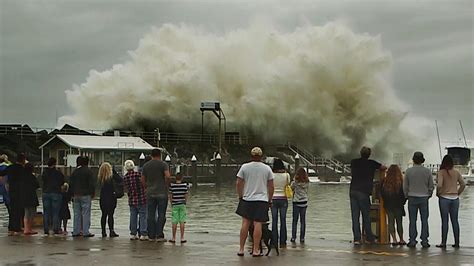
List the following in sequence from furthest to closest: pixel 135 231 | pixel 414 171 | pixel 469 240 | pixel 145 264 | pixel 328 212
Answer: pixel 328 212 < pixel 469 240 < pixel 135 231 < pixel 414 171 < pixel 145 264

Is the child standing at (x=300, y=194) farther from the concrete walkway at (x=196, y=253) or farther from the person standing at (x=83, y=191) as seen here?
the person standing at (x=83, y=191)

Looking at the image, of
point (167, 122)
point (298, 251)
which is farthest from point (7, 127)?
point (298, 251)

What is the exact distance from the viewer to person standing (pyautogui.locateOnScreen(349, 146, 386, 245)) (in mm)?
13484

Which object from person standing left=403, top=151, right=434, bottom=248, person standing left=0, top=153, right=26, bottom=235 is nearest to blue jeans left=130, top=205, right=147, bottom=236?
person standing left=0, top=153, right=26, bottom=235

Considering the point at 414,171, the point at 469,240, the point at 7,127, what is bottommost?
the point at 469,240

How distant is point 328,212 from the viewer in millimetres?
29000

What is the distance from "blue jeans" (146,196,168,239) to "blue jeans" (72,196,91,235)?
4.71ft

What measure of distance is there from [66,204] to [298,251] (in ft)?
17.9

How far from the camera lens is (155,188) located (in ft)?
46.1

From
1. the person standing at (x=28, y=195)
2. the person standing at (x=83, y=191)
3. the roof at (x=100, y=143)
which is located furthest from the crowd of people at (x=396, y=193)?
the roof at (x=100, y=143)

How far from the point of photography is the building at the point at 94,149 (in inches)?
2247

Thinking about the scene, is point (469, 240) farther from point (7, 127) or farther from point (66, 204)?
point (7, 127)

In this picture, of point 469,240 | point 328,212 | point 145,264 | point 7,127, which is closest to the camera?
point 145,264

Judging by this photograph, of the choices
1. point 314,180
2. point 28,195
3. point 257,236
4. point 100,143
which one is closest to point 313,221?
point 28,195
